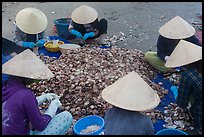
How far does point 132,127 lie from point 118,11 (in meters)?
5.38

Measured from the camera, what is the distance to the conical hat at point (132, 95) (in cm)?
238

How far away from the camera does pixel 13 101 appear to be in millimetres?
2502

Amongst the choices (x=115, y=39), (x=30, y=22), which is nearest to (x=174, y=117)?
(x=30, y=22)

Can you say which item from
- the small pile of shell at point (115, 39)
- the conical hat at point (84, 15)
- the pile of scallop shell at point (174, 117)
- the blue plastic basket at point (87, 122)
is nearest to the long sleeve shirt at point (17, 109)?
the blue plastic basket at point (87, 122)

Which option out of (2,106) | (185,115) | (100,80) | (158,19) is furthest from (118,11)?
(2,106)

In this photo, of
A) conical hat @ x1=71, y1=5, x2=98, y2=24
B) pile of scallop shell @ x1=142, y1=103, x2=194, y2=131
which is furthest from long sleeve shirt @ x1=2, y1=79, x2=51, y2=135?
conical hat @ x1=71, y1=5, x2=98, y2=24

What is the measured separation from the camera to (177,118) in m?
3.39

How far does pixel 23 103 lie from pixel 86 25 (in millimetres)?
2960

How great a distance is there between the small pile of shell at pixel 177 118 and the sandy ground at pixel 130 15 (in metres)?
1.99

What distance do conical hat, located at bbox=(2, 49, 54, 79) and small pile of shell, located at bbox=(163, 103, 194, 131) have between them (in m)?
1.37

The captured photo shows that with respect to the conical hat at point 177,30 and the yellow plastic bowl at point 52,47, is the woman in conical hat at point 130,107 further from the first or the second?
the yellow plastic bowl at point 52,47

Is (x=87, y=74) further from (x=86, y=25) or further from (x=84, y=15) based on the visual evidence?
(x=86, y=25)

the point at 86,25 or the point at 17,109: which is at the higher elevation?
the point at 17,109

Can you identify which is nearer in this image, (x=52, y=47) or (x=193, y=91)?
(x=193, y=91)
